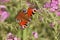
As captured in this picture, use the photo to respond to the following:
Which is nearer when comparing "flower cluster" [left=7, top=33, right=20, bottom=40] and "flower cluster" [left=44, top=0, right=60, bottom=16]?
"flower cluster" [left=7, top=33, right=20, bottom=40]

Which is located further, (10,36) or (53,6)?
(53,6)

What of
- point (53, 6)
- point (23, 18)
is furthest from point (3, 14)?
point (53, 6)

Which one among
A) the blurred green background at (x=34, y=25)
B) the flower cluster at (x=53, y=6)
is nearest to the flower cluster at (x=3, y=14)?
the blurred green background at (x=34, y=25)

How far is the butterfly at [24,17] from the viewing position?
1.22 m

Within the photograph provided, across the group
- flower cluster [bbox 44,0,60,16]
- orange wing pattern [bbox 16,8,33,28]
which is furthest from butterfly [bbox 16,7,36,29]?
flower cluster [bbox 44,0,60,16]

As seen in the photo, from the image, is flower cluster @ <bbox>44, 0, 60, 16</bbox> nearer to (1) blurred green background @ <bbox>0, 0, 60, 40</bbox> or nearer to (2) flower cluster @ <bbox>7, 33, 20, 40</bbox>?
(1) blurred green background @ <bbox>0, 0, 60, 40</bbox>

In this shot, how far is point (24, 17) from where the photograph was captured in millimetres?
1236

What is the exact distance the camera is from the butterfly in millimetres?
1225

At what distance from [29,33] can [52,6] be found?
0.22 meters

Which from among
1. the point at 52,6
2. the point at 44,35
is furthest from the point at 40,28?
the point at 52,6

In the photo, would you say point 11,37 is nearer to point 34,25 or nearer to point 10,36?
point 10,36

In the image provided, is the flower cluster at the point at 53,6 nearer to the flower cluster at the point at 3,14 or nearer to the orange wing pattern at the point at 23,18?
the orange wing pattern at the point at 23,18

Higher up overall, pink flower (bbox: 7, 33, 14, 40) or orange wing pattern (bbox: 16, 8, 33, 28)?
orange wing pattern (bbox: 16, 8, 33, 28)

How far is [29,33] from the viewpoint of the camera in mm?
1253
